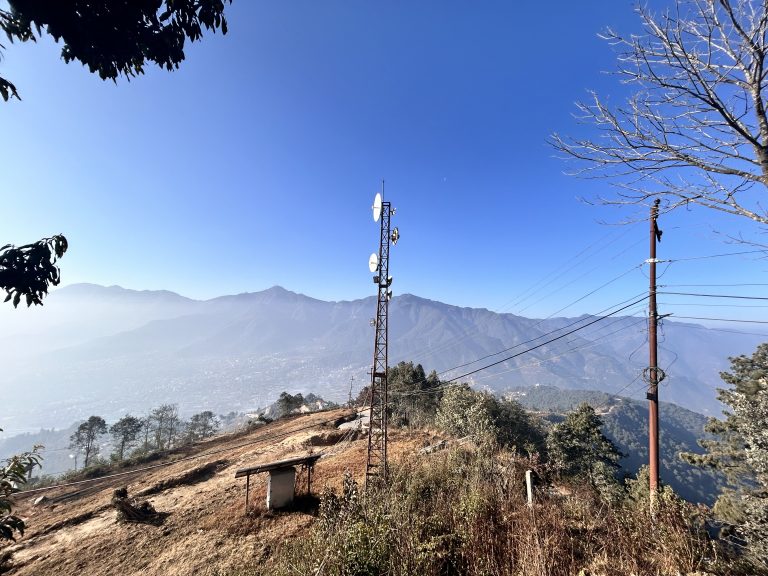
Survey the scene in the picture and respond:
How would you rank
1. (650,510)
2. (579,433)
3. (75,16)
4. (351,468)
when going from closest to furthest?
1. (75,16)
2. (650,510)
3. (351,468)
4. (579,433)

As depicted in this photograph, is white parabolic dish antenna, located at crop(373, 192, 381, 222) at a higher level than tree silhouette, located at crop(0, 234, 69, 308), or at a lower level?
higher

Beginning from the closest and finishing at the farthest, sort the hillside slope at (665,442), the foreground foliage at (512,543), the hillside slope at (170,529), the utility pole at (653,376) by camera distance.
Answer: the foreground foliage at (512,543)
the hillside slope at (170,529)
the utility pole at (653,376)
the hillside slope at (665,442)

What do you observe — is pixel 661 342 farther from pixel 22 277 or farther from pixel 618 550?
pixel 22 277

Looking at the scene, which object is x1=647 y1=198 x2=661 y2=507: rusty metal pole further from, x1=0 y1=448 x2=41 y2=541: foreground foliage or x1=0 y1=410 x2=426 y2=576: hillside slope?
x1=0 y1=448 x2=41 y2=541: foreground foliage

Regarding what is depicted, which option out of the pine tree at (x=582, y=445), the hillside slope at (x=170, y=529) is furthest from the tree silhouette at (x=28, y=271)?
the pine tree at (x=582, y=445)

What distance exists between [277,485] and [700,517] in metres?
11.3

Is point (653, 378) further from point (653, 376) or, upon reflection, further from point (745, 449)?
point (745, 449)

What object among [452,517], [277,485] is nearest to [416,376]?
[277,485]

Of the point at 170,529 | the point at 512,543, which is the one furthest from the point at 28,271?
the point at 170,529

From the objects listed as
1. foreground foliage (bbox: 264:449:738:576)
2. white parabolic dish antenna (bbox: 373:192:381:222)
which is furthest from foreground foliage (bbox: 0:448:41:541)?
white parabolic dish antenna (bbox: 373:192:381:222)

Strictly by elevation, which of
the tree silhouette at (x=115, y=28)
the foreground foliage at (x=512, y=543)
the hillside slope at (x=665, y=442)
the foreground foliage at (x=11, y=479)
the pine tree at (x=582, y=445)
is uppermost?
the tree silhouette at (x=115, y=28)

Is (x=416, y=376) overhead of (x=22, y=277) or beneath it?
beneath

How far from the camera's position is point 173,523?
11352 mm

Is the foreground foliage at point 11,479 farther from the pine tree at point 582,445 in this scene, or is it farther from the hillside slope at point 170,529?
the pine tree at point 582,445
